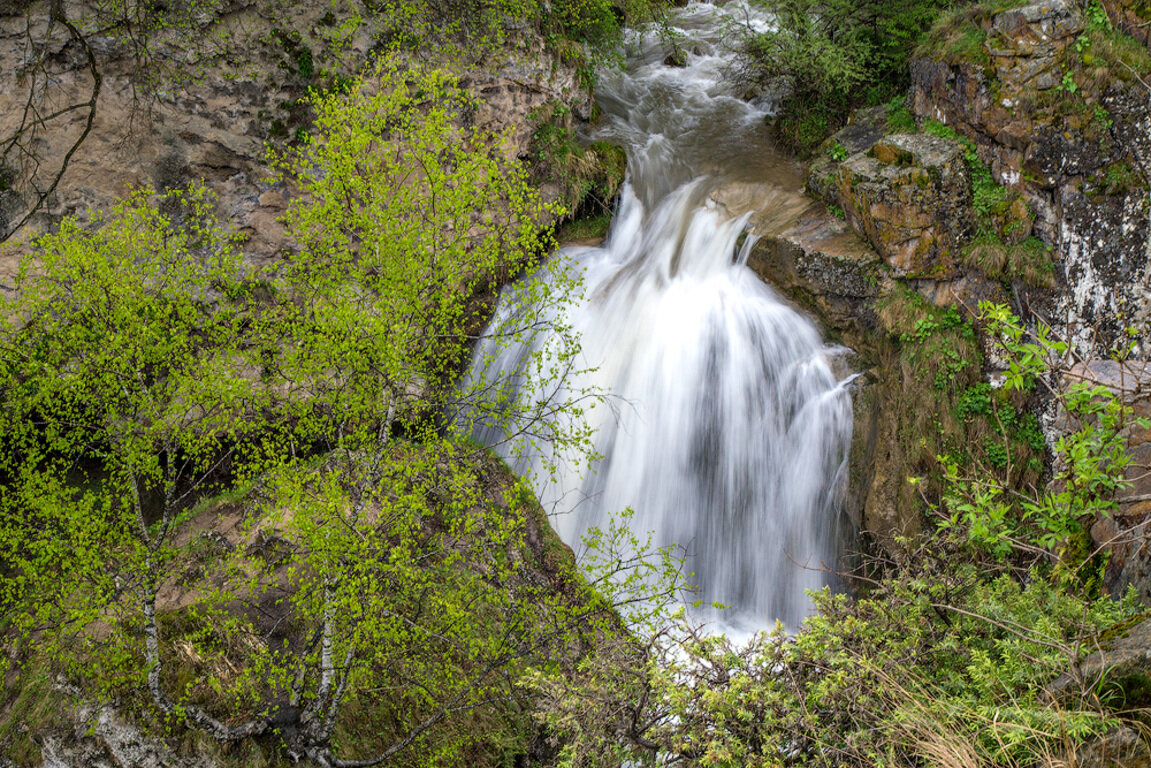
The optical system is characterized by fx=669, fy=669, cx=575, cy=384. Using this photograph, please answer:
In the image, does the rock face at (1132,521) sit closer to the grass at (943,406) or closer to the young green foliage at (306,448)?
the grass at (943,406)

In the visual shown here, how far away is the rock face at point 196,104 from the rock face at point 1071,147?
650 centimetres

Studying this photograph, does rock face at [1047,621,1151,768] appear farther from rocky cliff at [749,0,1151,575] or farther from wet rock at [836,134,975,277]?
wet rock at [836,134,975,277]

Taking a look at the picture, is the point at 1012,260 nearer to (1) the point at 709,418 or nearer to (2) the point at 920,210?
(2) the point at 920,210

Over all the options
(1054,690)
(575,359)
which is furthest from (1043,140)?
(1054,690)

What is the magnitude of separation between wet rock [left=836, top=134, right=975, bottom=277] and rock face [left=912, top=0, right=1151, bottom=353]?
1.82ft

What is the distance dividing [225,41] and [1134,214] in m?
11.7

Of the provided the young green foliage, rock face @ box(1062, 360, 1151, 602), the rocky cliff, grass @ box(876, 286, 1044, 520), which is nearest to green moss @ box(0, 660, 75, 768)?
the young green foliage

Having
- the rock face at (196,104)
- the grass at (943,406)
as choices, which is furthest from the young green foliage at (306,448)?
the grass at (943,406)

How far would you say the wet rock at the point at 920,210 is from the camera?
9016mm

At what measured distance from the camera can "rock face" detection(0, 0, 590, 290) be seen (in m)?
8.40

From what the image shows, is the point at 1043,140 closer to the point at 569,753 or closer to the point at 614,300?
the point at 614,300

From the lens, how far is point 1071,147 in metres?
8.39

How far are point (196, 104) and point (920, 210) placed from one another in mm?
9960

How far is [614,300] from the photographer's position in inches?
404
